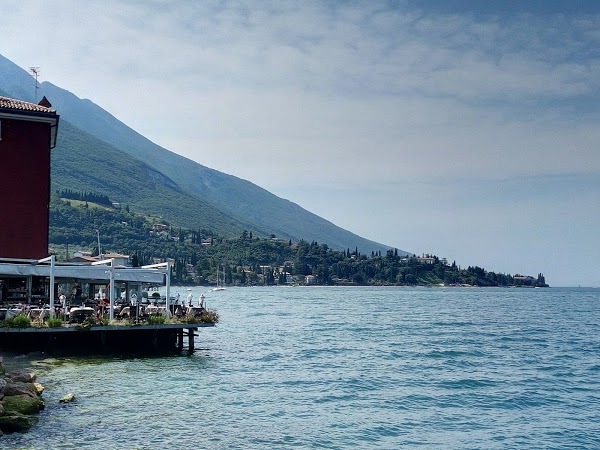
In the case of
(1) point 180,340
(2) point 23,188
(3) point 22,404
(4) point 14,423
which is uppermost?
(2) point 23,188

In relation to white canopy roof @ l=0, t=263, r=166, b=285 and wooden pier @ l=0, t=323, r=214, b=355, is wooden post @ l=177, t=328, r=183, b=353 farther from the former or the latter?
white canopy roof @ l=0, t=263, r=166, b=285

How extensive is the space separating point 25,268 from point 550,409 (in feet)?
86.8

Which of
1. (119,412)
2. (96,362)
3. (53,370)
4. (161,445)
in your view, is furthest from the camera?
(96,362)

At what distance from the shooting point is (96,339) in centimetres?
3647

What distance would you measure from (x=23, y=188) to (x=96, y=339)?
1416 cm

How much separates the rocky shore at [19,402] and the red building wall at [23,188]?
849 inches

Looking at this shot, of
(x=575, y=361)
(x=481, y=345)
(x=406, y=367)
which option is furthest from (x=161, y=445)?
(x=481, y=345)

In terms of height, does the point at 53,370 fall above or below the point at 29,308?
below

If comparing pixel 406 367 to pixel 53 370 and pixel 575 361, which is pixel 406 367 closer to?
pixel 575 361

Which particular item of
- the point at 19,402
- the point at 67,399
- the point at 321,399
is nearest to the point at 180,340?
the point at 321,399

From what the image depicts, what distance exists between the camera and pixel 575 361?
1812 inches

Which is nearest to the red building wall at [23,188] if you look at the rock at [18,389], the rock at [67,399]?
the rock at [67,399]

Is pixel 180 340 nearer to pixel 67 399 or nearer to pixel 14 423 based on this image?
pixel 67 399

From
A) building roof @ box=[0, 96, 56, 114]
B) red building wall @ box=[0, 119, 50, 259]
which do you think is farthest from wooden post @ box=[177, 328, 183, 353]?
building roof @ box=[0, 96, 56, 114]
